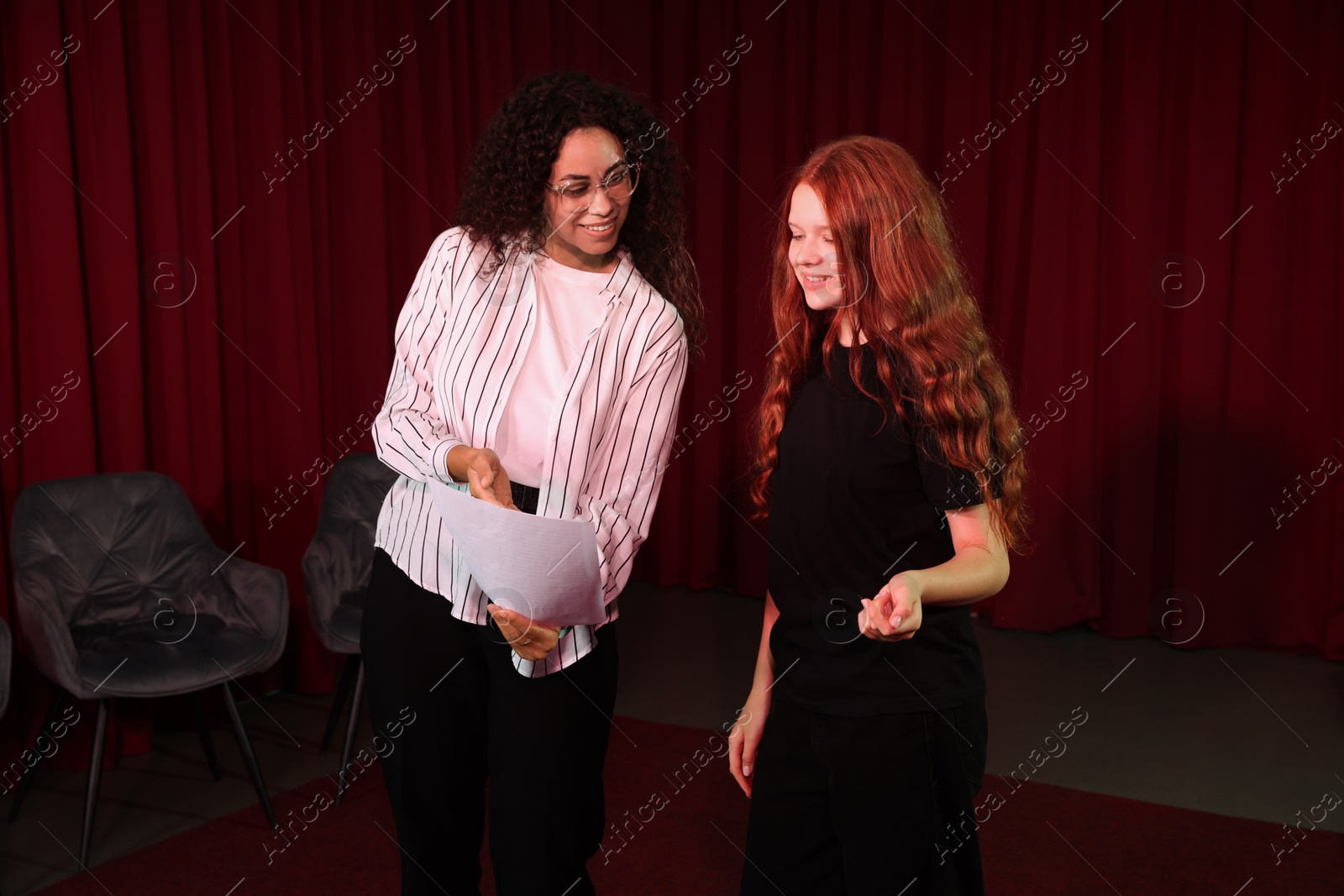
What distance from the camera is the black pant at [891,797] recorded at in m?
1.36

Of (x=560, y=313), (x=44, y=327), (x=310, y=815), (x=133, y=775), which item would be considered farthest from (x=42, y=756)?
(x=560, y=313)

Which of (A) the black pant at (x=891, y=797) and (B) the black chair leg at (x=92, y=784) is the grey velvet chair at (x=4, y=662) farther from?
(A) the black pant at (x=891, y=797)

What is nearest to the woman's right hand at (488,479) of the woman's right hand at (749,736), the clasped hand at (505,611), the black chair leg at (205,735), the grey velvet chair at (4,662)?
the clasped hand at (505,611)

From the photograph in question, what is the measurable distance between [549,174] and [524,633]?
68cm

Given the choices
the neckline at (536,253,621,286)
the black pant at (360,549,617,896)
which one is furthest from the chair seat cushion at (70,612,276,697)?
the neckline at (536,253,621,286)

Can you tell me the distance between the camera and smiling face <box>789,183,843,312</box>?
1.35 meters

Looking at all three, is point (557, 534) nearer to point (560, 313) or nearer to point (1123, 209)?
point (560, 313)

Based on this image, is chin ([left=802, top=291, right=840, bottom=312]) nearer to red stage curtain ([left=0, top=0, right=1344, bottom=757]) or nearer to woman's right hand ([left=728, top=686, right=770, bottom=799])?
woman's right hand ([left=728, top=686, right=770, bottom=799])

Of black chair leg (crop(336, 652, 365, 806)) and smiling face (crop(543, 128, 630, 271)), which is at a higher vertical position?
smiling face (crop(543, 128, 630, 271))

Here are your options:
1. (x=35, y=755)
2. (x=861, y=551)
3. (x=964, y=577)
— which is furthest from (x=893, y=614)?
(x=35, y=755)

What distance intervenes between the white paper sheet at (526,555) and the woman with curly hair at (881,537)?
0.91 feet

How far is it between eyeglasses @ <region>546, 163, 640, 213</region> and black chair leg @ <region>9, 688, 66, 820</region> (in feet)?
6.75

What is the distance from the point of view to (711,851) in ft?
9.00

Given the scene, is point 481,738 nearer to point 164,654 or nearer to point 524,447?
point 524,447
